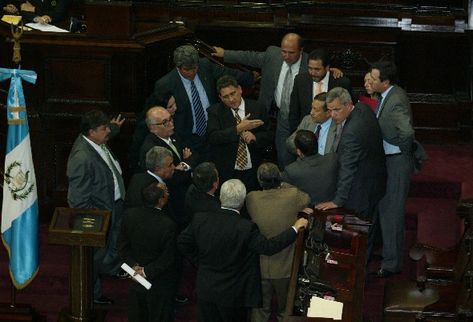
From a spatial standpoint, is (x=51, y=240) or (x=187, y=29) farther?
(x=187, y=29)

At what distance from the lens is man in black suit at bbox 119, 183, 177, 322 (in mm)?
7578

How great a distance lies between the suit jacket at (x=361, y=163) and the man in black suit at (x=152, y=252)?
1.36 m

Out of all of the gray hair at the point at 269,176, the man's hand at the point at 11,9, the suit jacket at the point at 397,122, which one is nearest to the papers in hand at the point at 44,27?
the man's hand at the point at 11,9

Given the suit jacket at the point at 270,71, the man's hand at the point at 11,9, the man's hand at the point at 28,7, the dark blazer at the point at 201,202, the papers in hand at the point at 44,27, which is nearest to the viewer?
the dark blazer at the point at 201,202

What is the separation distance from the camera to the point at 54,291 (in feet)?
29.5

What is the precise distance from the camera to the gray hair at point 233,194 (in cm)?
743

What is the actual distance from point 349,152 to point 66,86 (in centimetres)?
259

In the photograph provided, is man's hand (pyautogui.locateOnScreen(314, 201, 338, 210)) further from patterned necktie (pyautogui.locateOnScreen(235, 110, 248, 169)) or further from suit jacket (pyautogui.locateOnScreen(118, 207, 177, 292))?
suit jacket (pyautogui.locateOnScreen(118, 207, 177, 292))

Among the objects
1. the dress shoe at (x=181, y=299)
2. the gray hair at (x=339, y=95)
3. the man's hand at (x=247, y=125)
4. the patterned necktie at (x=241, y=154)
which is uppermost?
the gray hair at (x=339, y=95)

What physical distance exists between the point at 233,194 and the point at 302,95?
6.40 feet

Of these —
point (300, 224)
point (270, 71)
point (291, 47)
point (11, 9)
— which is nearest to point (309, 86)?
point (291, 47)

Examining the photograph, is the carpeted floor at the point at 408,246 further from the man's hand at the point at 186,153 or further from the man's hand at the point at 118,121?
the man's hand at the point at 118,121

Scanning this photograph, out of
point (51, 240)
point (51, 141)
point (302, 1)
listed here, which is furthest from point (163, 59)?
point (51, 240)

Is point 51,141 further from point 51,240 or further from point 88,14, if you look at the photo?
point 51,240
